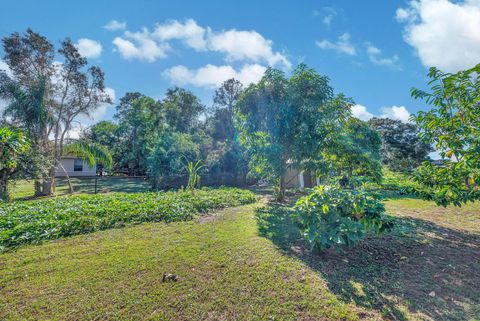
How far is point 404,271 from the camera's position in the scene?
3293 millimetres

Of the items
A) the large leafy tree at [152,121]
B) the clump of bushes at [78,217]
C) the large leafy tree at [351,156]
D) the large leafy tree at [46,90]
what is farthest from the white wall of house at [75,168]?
the large leafy tree at [351,156]

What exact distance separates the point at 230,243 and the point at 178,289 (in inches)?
59.4

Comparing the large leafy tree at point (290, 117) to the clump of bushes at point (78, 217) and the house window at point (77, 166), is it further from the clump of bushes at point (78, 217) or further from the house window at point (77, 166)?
the house window at point (77, 166)

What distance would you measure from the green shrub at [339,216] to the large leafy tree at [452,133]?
4.67ft

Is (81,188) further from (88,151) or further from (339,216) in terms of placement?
(339,216)

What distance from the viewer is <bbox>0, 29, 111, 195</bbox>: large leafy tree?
38.2ft

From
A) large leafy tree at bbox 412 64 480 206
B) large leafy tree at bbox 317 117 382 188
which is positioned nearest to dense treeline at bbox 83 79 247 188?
large leafy tree at bbox 317 117 382 188

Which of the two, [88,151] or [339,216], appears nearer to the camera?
[339,216]

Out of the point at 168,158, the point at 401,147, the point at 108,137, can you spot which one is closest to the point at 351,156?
the point at 168,158

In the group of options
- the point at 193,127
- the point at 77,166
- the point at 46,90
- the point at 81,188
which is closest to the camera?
the point at 46,90

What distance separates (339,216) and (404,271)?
1.23 meters

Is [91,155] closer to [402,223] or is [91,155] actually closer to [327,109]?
[327,109]

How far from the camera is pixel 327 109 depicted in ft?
25.2

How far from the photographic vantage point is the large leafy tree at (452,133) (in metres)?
3.33
